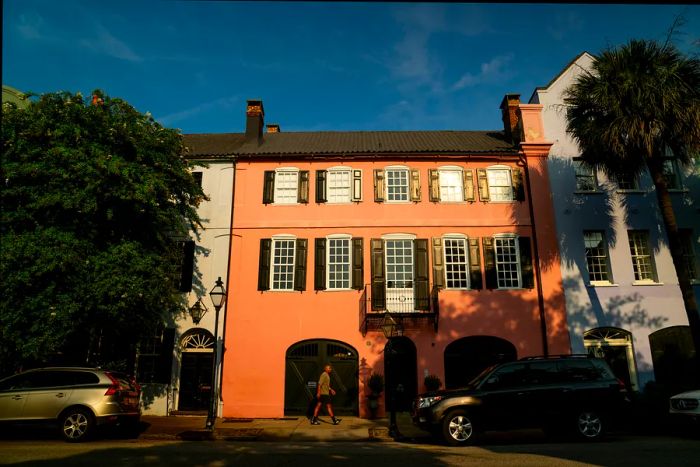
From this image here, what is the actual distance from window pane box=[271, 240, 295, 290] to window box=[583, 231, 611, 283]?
36.5 ft

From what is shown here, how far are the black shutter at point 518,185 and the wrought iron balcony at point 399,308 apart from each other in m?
5.03

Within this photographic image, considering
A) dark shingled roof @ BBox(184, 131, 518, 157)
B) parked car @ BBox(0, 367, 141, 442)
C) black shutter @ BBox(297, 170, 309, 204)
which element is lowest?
parked car @ BBox(0, 367, 141, 442)

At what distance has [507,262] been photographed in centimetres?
1697

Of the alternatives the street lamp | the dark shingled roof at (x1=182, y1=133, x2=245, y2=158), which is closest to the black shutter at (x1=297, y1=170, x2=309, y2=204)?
the dark shingled roof at (x1=182, y1=133, x2=245, y2=158)

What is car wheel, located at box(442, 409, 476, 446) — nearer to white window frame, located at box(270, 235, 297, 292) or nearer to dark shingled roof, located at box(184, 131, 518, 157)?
white window frame, located at box(270, 235, 297, 292)

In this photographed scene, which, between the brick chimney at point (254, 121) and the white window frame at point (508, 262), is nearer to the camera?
the white window frame at point (508, 262)

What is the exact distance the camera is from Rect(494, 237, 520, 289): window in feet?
55.1

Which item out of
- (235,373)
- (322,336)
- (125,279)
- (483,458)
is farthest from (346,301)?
(483,458)

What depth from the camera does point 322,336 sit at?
16.1m

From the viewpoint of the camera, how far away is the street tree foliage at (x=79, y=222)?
38.4ft

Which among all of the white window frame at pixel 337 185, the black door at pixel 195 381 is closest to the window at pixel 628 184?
the white window frame at pixel 337 185

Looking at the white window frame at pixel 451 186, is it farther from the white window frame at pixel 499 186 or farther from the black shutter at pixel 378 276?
the black shutter at pixel 378 276

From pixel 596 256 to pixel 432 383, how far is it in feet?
26.1

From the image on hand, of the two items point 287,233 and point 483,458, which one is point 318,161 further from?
point 483,458
